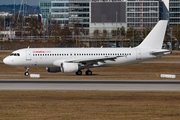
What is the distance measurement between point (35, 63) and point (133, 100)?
2988cm

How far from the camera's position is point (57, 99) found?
41.6 m

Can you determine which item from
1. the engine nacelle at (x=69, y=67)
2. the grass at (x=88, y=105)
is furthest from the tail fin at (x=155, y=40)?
the grass at (x=88, y=105)

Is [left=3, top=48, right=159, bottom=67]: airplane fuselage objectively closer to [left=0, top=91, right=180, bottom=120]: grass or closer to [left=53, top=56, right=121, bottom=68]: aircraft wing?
[left=53, top=56, right=121, bottom=68]: aircraft wing

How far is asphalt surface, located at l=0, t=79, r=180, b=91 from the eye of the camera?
49625 mm

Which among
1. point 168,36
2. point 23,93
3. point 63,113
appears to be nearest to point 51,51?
point 23,93

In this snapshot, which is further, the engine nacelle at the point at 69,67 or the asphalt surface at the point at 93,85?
the engine nacelle at the point at 69,67

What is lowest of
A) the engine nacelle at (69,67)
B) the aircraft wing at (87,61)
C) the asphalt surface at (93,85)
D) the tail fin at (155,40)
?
the asphalt surface at (93,85)

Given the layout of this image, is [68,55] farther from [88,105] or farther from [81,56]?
[88,105]

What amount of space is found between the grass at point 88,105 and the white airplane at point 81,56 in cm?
2294

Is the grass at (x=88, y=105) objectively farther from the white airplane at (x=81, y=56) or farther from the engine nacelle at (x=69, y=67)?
the white airplane at (x=81, y=56)

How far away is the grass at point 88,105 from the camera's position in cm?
3341

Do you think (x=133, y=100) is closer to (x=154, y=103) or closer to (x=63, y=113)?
(x=154, y=103)

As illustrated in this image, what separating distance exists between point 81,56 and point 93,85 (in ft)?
59.3

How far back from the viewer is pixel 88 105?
38219 millimetres
